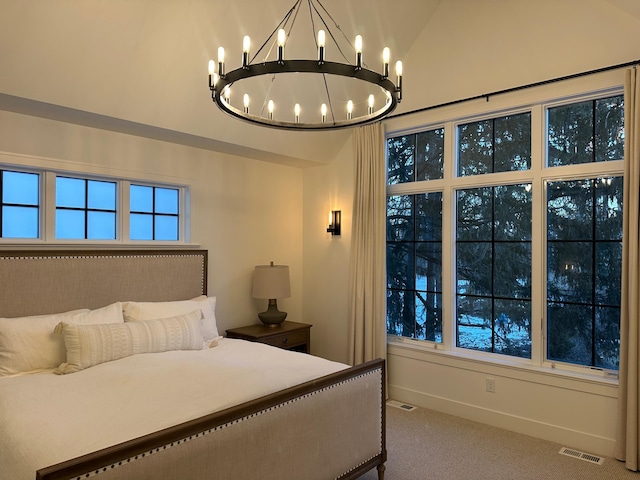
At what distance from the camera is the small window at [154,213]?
4.06 metres

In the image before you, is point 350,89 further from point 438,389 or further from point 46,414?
point 46,414

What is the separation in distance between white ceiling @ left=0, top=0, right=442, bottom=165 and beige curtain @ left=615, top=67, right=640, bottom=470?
202 cm

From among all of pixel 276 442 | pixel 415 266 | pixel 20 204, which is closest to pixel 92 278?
pixel 20 204

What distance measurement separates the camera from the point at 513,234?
387 cm

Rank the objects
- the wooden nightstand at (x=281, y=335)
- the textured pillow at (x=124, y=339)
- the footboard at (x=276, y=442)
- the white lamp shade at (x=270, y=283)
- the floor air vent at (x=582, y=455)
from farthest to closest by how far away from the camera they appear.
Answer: the white lamp shade at (x=270, y=283) < the wooden nightstand at (x=281, y=335) < the floor air vent at (x=582, y=455) < the textured pillow at (x=124, y=339) < the footboard at (x=276, y=442)

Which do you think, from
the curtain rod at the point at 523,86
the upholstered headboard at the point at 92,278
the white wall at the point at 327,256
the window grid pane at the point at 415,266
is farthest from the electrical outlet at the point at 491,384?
the upholstered headboard at the point at 92,278

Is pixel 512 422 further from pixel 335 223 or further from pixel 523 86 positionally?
pixel 523 86

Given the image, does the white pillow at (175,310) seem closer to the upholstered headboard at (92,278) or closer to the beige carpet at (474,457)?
the upholstered headboard at (92,278)

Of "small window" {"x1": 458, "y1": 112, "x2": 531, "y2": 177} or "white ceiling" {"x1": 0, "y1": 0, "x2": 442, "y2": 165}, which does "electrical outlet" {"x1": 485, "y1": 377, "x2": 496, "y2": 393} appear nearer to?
"small window" {"x1": 458, "y1": 112, "x2": 531, "y2": 177}

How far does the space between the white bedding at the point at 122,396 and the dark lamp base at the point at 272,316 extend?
4.48 ft

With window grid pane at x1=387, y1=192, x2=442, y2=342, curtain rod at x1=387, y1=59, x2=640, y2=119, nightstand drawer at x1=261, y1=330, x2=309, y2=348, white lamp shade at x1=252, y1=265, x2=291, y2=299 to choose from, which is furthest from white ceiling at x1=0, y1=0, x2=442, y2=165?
nightstand drawer at x1=261, y1=330, x2=309, y2=348

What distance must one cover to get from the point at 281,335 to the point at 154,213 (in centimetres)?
168

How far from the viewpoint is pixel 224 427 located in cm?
202

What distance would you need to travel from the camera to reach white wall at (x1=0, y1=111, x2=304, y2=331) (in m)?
3.42
